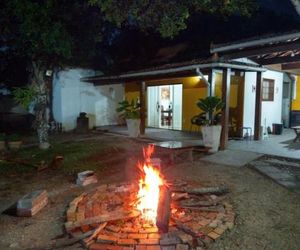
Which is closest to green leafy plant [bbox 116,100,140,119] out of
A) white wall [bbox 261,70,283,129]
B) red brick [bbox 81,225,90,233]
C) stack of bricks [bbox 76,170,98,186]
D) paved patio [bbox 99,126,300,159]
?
paved patio [bbox 99,126,300,159]

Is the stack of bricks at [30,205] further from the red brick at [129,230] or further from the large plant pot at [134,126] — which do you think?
the large plant pot at [134,126]

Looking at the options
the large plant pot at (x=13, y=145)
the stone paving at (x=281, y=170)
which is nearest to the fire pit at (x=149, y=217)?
the stone paving at (x=281, y=170)

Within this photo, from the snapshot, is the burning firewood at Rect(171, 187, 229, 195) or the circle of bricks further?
the burning firewood at Rect(171, 187, 229, 195)

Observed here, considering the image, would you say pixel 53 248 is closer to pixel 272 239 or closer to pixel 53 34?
pixel 272 239

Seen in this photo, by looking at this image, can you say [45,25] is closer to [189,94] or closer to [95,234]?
[189,94]

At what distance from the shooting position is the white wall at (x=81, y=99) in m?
14.1

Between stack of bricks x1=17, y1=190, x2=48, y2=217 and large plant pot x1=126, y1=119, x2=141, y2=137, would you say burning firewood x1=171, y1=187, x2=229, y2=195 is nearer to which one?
stack of bricks x1=17, y1=190, x2=48, y2=217

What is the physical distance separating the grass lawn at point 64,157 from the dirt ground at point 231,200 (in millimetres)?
507

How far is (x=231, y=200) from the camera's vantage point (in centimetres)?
480

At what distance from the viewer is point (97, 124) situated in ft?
50.6

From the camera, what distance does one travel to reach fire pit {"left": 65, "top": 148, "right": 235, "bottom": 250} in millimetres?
3377

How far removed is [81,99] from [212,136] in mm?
8651

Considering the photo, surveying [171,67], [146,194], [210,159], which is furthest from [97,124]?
[146,194]

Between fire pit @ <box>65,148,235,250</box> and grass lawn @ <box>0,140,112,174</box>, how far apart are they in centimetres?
248
